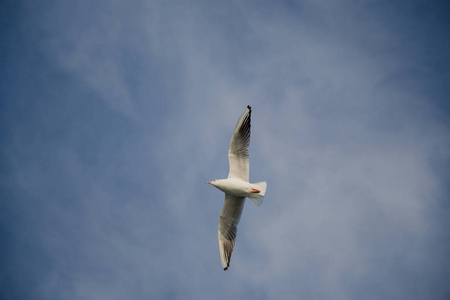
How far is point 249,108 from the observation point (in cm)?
1102

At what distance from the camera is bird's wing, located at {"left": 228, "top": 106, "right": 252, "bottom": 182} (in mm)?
10930

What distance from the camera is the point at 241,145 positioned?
10938 millimetres

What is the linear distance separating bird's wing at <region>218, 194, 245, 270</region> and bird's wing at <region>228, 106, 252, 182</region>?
41.7 inches

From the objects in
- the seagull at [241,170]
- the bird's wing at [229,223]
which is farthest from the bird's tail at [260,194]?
the bird's wing at [229,223]

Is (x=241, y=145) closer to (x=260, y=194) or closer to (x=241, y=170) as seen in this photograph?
(x=241, y=170)

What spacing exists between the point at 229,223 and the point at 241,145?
2.61 metres

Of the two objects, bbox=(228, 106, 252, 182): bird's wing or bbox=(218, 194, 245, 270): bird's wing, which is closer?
bbox=(228, 106, 252, 182): bird's wing

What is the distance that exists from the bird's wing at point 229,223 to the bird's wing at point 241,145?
1.06 metres

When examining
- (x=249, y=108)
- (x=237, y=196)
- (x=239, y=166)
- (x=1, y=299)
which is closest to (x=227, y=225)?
(x=237, y=196)

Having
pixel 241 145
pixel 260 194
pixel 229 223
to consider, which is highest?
pixel 241 145

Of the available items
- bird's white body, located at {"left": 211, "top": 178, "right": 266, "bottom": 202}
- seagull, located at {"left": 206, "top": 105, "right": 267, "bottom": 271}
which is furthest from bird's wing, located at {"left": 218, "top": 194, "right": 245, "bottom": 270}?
bird's white body, located at {"left": 211, "top": 178, "right": 266, "bottom": 202}

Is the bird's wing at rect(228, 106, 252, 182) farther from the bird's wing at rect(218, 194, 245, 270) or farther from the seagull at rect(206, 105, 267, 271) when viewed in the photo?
the bird's wing at rect(218, 194, 245, 270)

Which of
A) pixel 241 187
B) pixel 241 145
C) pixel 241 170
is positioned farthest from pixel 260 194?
pixel 241 145

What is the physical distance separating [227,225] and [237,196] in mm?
1055
